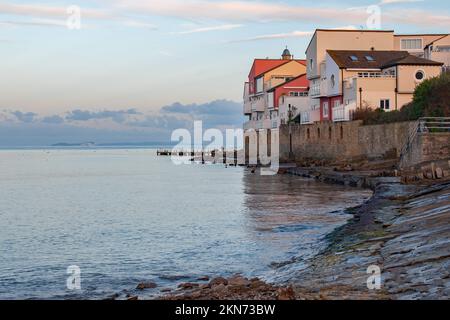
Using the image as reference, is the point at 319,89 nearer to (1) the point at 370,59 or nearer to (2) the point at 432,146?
(1) the point at 370,59

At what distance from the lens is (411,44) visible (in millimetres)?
72875

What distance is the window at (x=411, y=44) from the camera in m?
72.6

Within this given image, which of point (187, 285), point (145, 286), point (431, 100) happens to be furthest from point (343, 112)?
point (187, 285)

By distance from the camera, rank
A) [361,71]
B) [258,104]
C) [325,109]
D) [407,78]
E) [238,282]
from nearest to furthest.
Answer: [238,282] < [407,78] < [361,71] < [325,109] < [258,104]

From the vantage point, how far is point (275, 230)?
26.7 meters

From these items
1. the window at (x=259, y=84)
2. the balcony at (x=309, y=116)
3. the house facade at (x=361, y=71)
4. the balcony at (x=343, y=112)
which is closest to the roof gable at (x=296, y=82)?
the window at (x=259, y=84)

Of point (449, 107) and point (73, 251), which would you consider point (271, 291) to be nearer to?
point (73, 251)

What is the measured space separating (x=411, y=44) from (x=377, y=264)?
6083 cm

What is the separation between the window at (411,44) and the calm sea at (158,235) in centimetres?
2949

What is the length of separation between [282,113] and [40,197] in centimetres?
3980

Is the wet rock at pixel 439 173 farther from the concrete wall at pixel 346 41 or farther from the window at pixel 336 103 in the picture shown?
the concrete wall at pixel 346 41

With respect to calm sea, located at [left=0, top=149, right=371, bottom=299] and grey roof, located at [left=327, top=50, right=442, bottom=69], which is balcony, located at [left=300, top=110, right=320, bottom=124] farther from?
calm sea, located at [left=0, top=149, right=371, bottom=299]
